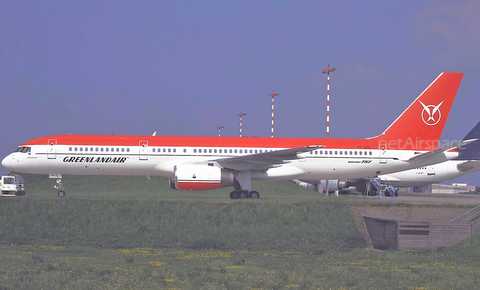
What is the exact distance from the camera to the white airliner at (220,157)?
106 ft

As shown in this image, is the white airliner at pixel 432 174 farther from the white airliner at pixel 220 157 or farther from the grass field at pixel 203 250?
the grass field at pixel 203 250

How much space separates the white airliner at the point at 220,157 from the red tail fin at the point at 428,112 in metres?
0.48

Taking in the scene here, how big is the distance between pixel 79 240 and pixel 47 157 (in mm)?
10151

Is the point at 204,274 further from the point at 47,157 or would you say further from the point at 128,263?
the point at 47,157

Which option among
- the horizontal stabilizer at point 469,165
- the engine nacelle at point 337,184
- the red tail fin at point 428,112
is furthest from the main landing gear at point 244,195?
the horizontal stabilizer at point 469,165

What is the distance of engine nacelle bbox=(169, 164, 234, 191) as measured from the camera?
102 feet

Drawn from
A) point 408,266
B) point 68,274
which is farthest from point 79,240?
point 408,266

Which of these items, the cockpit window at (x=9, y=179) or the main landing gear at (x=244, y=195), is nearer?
the main landing gear at (x=244, y=195)

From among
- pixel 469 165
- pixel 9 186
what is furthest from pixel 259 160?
pixel 469 165

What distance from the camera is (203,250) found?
23656mm

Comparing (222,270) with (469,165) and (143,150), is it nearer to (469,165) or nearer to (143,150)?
(143,150)

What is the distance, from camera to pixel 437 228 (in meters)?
26.8

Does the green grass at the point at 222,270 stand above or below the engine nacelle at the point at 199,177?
below

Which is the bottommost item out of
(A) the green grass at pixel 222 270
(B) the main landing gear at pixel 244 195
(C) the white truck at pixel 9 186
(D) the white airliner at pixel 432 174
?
(A) the green grass at pixel 222 270
